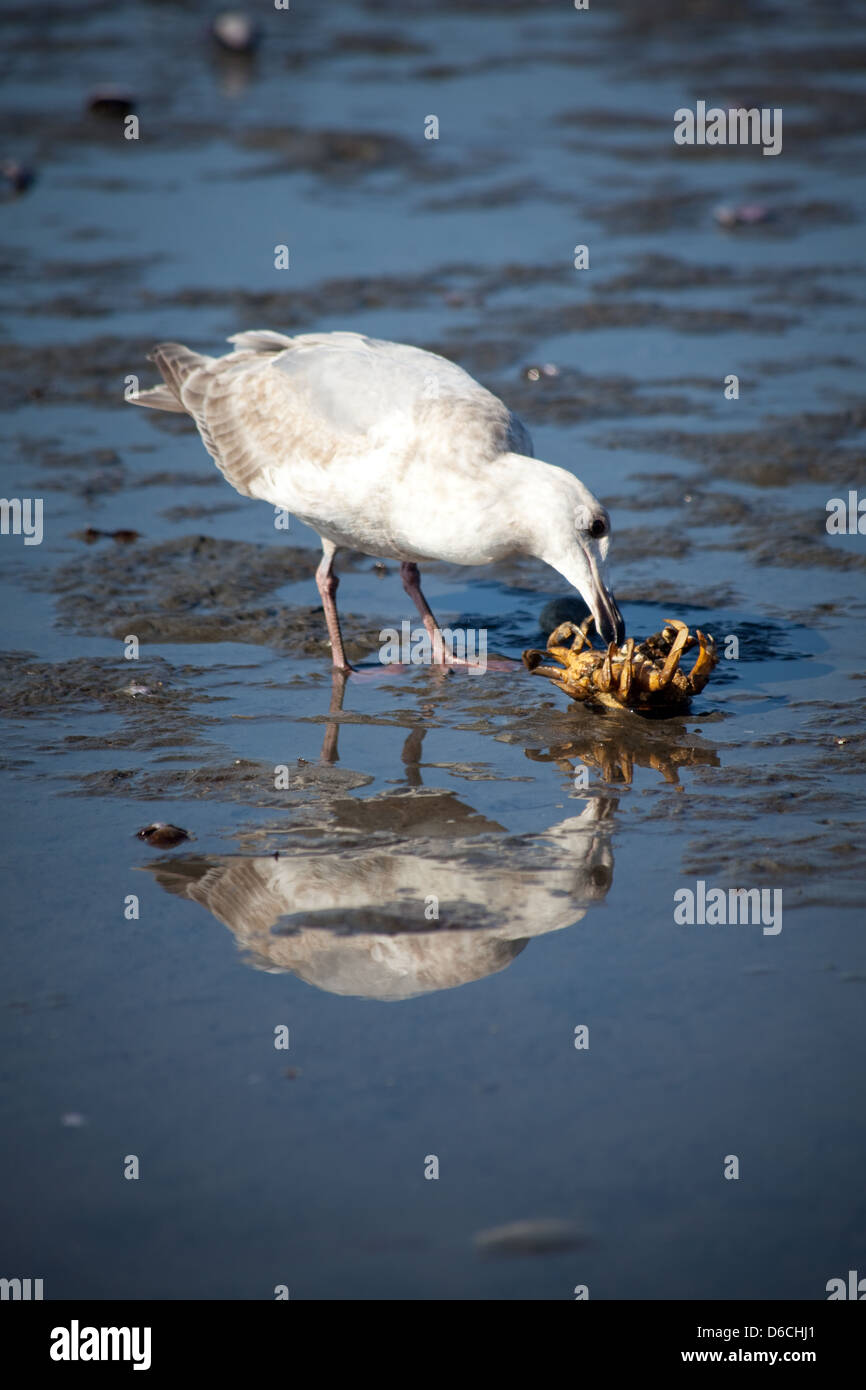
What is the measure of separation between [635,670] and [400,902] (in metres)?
1.66

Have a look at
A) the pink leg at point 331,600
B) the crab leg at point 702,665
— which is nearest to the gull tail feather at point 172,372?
the pink leg at point 331,600

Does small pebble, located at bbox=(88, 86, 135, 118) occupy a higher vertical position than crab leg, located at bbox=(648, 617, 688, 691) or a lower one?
higher

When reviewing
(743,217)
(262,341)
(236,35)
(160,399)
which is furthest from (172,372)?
(236,35)

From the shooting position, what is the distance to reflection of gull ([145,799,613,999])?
175 inches

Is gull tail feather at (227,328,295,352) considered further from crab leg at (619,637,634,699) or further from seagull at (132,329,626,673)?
crab leg at (619,637,634,699)

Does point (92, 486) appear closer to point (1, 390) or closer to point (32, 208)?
point (1, 390)

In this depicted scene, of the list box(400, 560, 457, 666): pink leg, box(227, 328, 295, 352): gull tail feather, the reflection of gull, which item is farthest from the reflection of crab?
box(227, 328, 295, 352): gull tail feather

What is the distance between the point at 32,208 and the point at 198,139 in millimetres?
2859

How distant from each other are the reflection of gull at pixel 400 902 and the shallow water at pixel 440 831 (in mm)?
14

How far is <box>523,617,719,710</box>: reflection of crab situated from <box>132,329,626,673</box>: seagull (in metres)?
0.12

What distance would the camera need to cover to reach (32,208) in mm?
14633

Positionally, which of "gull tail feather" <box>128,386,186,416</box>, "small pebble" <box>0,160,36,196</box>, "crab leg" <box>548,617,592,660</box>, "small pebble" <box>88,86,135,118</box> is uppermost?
"small pebble" <box>88,86,135,118</box>

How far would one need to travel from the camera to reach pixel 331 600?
22.5 ft

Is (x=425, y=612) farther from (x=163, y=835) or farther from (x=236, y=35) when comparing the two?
(x=236, y=35)
